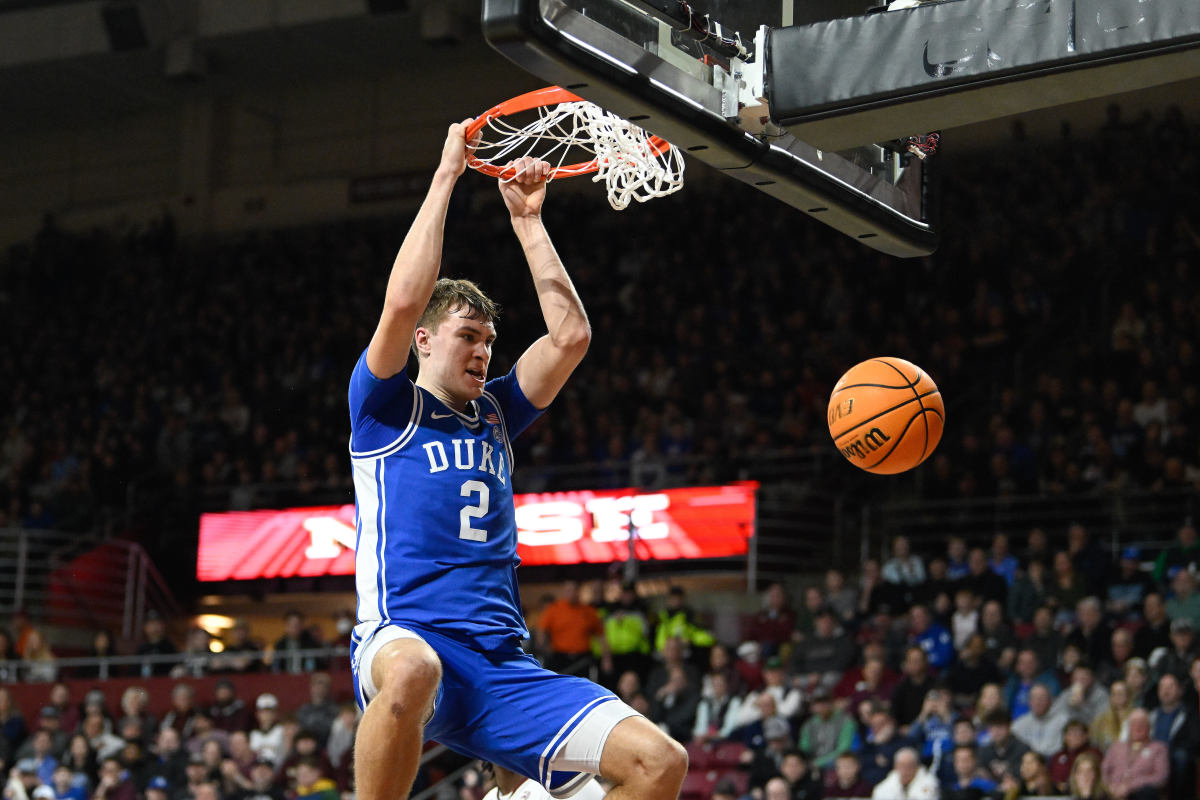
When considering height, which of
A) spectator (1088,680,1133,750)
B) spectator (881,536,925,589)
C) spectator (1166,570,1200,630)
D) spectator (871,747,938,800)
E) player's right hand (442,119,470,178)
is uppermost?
player's right hand (442,119,470,178)

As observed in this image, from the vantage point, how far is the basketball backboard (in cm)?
459

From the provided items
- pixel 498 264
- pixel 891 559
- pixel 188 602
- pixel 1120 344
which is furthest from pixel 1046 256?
pixel 188 602

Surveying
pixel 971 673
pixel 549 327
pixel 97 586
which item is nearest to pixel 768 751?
pixel 971 673

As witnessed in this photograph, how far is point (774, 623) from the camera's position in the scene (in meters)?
14.5

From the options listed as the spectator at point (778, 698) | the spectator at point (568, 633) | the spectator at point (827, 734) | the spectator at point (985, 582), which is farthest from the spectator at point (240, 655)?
the spectator at point (985, 582)

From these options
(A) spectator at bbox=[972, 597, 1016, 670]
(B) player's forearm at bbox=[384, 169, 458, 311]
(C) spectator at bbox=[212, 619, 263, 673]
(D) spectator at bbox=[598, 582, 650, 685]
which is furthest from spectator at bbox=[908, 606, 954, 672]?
(B) player's forearm at bbox=[384, 169, 458, 311]

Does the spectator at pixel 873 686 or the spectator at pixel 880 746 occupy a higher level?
the spectator at pixel 873 686

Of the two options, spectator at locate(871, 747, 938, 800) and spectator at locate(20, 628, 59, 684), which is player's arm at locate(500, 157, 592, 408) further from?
spectator at locate(20, 628, 59, 684)

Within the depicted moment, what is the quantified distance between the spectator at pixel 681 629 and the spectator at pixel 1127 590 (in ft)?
11.7

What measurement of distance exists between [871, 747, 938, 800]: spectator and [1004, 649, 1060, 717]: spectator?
A: 102cm

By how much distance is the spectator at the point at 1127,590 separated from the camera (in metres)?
12.5

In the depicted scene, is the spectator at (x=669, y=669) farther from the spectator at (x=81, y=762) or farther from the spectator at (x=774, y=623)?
the spectator at (x=81, y=762)

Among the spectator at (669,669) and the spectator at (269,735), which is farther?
the spectator at (269,735)

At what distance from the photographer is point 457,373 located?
496 cm
